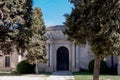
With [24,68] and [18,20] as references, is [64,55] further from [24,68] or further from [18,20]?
[18,20]

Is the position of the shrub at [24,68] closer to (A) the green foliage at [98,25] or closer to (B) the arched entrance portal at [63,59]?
(B) the arched entrance portal at [63,59]

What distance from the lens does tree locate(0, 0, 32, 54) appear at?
1690 cm

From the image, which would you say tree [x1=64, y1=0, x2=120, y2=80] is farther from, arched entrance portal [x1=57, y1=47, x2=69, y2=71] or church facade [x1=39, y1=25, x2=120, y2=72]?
arched entrance portal [x1=57, y1=47, x2=69, y2=71]

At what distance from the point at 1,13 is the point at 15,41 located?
226 cm

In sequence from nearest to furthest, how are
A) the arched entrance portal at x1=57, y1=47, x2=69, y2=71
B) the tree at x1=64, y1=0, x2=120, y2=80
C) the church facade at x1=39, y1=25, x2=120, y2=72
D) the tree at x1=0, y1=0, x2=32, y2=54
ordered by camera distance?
1. the tree at x1=64, y1=0, x2=120, y2=80
2. the tree at x1=0, y1=0, x2=32, y2=54
3. the church facade at x1=39, y1=25, x2=120, y2=72
4. the arched entrance portal at x1=57, y1=47, x2=69, y2=71

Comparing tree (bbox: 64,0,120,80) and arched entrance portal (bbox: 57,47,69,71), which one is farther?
arched entrance portal (bbox: 57,47,69,71)

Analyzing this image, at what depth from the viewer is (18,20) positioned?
17219 mm

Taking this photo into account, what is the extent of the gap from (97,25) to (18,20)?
17.1 ft

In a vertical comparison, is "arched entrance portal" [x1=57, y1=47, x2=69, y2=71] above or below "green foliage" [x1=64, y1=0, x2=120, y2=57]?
below

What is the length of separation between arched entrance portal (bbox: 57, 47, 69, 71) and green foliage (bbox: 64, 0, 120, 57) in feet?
69.1

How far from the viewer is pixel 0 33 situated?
57.1 feet

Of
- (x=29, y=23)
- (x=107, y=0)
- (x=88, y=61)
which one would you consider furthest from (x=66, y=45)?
(x=107, y=0)

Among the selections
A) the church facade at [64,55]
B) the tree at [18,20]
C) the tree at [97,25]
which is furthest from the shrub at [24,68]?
the tree at [97,25]

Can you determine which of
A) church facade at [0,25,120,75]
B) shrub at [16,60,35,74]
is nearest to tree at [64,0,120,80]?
shrub at [16,60,35,74]
